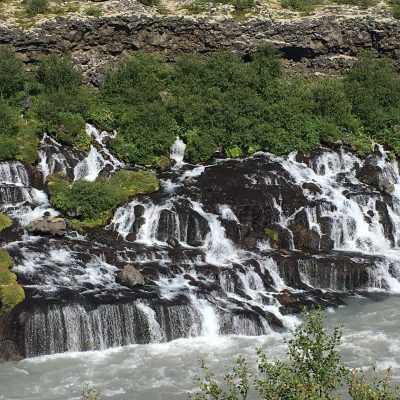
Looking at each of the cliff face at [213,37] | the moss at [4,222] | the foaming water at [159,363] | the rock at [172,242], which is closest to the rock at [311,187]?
the rock at [172,242]

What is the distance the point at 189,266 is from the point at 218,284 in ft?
6.18

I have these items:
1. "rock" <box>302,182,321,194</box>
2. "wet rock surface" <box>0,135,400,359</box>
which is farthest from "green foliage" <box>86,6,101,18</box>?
"rock" <box>302,182,321,194</box>

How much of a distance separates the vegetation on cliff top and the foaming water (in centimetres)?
1856

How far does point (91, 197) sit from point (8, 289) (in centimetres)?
962

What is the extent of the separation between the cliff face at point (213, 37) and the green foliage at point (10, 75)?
3.91 metres

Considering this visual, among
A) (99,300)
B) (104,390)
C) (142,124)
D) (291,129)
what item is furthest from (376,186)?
(104,390)

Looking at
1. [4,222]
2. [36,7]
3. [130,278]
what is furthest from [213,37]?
[130,278]

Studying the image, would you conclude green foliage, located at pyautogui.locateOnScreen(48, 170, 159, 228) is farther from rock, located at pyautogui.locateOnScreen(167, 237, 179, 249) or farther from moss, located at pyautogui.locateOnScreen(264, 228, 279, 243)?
moss, located at pyautogui.locateOnScreen(264, 228, 279, 243)

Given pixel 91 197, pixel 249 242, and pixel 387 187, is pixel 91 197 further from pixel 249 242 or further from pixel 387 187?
pixel 387 187

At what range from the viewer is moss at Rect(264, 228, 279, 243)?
3516 cm

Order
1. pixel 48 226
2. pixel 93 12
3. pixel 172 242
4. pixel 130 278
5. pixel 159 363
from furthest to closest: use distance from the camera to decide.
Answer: pixel 93 12 → pixel 172 242 → pixel 48 226 → pixel 130 278 → pixel 159 363

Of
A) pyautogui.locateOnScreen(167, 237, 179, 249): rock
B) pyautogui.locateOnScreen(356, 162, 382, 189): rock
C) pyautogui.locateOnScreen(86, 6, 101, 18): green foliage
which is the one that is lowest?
pyautogui.locateOnScreen(167, 237, 179, 249): rock

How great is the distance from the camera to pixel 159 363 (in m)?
24.4

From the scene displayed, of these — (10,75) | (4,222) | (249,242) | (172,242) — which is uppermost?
(10,75)
